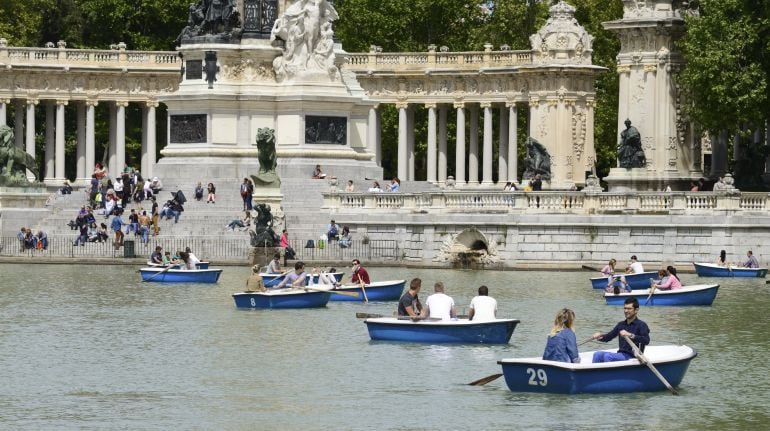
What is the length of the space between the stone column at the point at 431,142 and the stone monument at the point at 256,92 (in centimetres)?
2258

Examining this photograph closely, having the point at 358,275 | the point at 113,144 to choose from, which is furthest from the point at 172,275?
the point at 113,144

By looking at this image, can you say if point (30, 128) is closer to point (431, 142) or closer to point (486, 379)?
point (431, 142)

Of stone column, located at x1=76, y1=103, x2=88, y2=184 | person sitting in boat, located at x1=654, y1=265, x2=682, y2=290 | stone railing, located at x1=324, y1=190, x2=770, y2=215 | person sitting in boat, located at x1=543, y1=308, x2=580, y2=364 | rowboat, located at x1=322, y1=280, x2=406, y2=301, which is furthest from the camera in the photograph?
stone column, located at x1=76, y1=103, x2=88, y2=184

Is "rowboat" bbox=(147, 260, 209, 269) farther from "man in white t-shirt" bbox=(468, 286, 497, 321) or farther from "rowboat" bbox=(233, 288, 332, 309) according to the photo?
"man in white t-shirt" bbox=(468, 286, 497, 321)

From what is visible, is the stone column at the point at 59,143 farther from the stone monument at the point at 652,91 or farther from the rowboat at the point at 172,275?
the rowboat at the point at 172,275

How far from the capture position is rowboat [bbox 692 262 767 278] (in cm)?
6681

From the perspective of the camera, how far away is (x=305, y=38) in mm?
85188

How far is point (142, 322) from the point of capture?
5284cm

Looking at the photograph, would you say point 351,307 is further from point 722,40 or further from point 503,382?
point 722,40

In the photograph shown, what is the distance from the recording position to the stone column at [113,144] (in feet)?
360

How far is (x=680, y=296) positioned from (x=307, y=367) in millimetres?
15478

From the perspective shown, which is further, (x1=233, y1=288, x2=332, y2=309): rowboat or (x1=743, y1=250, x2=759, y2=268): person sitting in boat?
(x1=743, y1=250, x2=759, y2=268): person sitting in boat

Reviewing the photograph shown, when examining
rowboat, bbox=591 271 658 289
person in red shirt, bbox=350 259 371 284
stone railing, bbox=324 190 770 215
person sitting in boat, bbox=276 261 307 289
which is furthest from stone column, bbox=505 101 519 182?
person sitting in boat, bbox=276 261 307 289

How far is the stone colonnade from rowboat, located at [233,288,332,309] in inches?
1952
